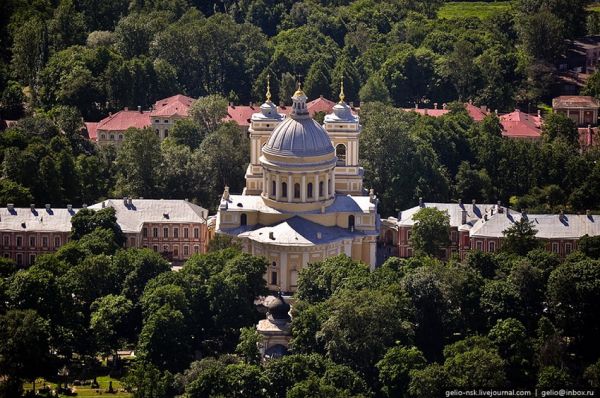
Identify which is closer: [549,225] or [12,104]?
[549,225]

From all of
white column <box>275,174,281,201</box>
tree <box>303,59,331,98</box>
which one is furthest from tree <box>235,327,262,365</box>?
tree <box>303,59,331,98</box>

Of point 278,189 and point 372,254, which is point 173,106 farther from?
point 372,254

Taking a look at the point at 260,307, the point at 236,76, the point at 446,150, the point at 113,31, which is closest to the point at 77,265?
the point at 260,307

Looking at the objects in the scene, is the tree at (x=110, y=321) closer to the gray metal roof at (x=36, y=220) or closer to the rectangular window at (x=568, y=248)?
the gray metal roof at (x=36, y=220)

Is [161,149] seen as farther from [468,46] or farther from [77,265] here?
[468,46]

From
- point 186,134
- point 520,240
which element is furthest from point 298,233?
point 186,134

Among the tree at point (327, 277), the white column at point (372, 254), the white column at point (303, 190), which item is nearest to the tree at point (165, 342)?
the tree at point (327, 277)
